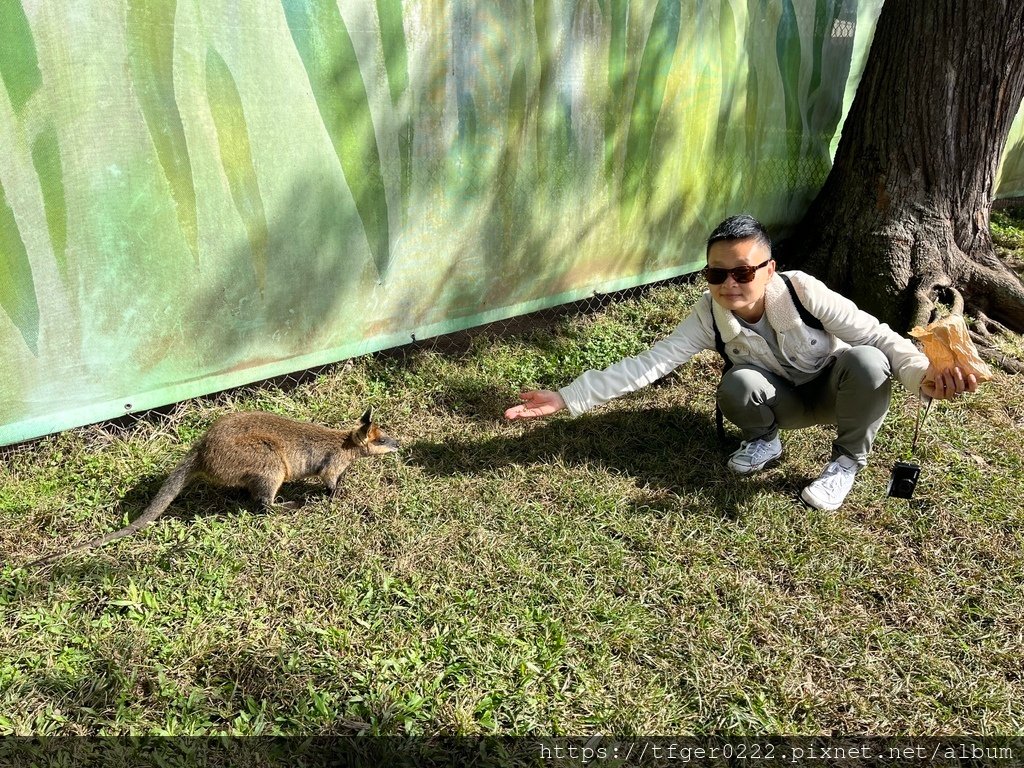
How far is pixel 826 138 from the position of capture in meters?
6.79

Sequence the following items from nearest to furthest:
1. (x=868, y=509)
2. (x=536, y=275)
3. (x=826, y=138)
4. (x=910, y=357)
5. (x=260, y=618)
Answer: (x=260, y=618), (x=910, y=357), (x=868, y=509), (x=536, y=275), (x=826, y=138)

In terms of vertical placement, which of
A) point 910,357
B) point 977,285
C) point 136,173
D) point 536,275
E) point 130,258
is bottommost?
point 977,285

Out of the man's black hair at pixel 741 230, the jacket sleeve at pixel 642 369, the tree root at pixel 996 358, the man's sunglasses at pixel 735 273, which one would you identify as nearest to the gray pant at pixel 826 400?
the jacket sleeve at pixel 642 369

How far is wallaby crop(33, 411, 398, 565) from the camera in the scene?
342 cm

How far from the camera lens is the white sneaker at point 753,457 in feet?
13.2

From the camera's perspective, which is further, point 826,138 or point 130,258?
point 826,138

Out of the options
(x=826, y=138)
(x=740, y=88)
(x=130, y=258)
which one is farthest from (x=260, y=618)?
(x=826, y=138)

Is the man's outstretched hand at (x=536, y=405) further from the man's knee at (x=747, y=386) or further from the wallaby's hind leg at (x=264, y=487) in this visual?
the wallaby's hind leg at (x=264, y=487)

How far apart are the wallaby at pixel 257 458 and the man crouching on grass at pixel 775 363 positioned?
919 mm

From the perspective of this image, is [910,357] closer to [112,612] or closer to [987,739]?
[987,739]

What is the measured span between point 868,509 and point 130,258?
3.90 metres

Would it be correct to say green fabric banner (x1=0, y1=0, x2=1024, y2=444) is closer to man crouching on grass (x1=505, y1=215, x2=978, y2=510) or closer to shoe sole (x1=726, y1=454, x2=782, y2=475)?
man crouching on grass (x1=505, y1=215, x2=978, y2=510)

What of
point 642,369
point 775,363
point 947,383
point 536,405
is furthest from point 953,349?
point 536,405

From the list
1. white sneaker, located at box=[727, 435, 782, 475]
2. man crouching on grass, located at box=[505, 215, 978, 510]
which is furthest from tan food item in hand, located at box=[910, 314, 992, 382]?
white sneaker, located at box=[727, 435, 782, 475]
